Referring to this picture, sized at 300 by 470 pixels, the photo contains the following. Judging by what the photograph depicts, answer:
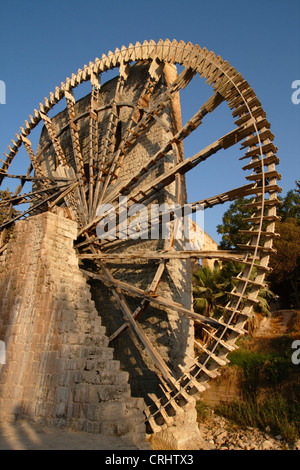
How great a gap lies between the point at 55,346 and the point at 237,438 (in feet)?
13.8

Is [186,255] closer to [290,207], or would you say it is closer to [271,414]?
[271,414]

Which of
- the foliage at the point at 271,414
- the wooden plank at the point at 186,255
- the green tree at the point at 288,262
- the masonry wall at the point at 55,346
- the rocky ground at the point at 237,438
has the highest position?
the green tree at the point at 288,262

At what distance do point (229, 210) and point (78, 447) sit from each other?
14.6 meters

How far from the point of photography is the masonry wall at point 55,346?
448cm

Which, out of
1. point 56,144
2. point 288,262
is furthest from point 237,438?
point 56,144

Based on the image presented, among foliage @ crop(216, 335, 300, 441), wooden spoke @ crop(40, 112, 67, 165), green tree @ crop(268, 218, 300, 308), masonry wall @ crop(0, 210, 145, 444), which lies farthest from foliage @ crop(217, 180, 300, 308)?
masonry wall @ crop(0, 210, 145, 444)

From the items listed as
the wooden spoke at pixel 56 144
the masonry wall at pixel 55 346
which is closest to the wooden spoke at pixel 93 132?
the wooden spoke at pixel 56 144

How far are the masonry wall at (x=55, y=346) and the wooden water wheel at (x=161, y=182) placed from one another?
84 cm

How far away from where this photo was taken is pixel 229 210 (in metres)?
16.8

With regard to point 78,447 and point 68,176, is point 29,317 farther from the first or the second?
point 68,176

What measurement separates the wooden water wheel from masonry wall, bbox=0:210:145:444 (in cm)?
84

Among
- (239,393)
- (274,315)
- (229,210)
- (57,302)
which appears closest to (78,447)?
(57,302)

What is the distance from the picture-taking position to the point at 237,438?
645cm

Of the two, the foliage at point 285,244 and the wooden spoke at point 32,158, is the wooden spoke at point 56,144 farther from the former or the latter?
the foliage at point 285,244
